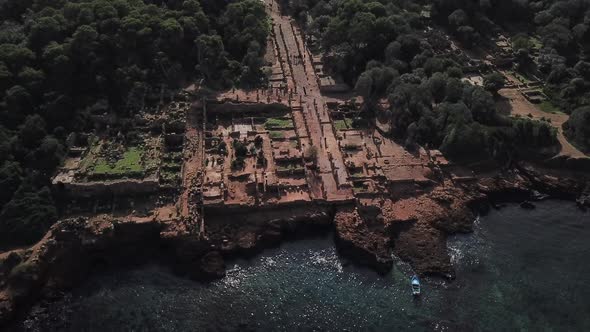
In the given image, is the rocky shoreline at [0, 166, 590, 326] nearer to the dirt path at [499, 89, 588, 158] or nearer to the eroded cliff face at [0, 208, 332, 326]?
the eroded cliff face at [0, 208, 332, 326]

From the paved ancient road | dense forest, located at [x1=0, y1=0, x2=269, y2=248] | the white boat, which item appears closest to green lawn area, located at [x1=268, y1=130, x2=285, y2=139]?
the paved ancient road

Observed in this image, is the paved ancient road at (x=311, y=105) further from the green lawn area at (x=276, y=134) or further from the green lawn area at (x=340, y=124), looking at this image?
the green lawn area at (x=276, y=134)

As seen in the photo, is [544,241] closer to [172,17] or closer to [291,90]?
[291,90]

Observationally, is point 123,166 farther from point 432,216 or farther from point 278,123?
point 432,216

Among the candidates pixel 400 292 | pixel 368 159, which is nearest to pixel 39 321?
pixel 400 292

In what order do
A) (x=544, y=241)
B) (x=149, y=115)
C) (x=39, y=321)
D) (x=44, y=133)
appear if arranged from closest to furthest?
(x=39, y=321)
(x=544, y=241)
(x=44, y=133)
(x=149, y=115)

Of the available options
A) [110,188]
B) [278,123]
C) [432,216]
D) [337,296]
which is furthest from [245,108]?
[337,296]

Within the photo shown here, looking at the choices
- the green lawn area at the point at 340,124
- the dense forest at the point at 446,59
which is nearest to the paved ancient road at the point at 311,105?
the green lawn area at the point at 340,124
